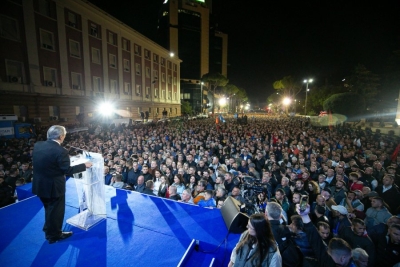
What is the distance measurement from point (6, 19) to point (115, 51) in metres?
14.0


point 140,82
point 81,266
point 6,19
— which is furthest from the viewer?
point 140,82

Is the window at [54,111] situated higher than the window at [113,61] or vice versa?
the window at [113,61]

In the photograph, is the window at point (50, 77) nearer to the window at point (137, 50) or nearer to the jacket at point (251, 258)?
the window at point (137, 50)

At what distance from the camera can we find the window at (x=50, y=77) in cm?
2044

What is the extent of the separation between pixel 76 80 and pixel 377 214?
28219 mm

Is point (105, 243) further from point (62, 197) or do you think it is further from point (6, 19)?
point (6, 19)

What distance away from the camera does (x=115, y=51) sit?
Answer: 99.8ft

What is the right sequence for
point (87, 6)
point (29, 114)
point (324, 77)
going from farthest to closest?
point (324, 77)
point (87, 6)
point (29, 114)

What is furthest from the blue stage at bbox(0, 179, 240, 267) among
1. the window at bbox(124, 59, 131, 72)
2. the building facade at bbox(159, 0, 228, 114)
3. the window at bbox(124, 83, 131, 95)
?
the building facade at bbox(159, 0, 228, 114)

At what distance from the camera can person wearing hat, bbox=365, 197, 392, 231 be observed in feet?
13.0

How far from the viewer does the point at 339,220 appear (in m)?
3.97

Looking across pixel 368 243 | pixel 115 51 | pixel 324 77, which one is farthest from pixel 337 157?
pixel 324 77

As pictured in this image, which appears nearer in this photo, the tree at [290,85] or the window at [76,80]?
the window at [76,80]

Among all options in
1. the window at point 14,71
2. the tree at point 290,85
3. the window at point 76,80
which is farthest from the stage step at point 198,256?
the tree at point 290,85
